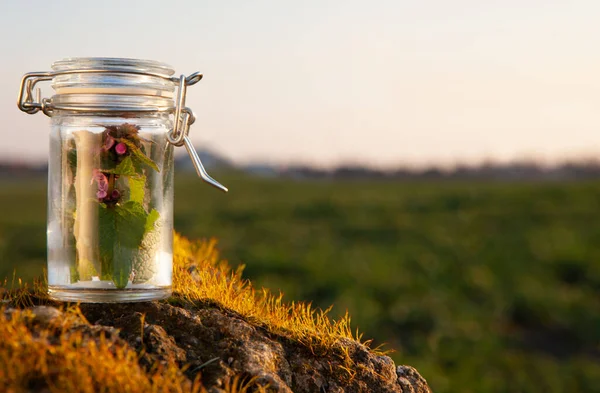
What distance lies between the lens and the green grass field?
17016 millimetres

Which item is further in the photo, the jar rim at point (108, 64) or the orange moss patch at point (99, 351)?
the jar rim at point (108, 64)

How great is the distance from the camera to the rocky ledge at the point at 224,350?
321 cm

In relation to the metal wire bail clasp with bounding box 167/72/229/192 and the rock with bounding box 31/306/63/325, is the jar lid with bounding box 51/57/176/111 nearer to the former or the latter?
the metal wire bail clasp with bounding box 167/72/229/192

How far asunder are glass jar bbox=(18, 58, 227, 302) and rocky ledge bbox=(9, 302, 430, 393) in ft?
0.68

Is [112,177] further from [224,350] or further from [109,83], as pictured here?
[224,350]

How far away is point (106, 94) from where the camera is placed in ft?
12.8

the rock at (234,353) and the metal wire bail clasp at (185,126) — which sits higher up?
the metal wire bail clasp at (185,126)

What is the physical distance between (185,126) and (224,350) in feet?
4.81

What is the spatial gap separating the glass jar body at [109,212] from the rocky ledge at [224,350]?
159 mm

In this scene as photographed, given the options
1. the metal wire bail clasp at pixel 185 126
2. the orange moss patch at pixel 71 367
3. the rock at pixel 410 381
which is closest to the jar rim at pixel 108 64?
the metal wire bail clasp at pixel 185 126

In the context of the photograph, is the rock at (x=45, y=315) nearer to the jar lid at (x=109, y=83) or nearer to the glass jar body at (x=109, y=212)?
the glass jar body at (x=109, y=212)

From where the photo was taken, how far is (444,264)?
23.0 metres

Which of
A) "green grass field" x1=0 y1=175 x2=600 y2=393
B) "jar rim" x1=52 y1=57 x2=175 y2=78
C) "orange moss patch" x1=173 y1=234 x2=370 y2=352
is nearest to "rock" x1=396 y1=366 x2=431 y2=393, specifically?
"orange moss patch" x1=173 y1=234 x2=370 y2=352

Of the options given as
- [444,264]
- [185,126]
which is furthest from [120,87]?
[444,264]
